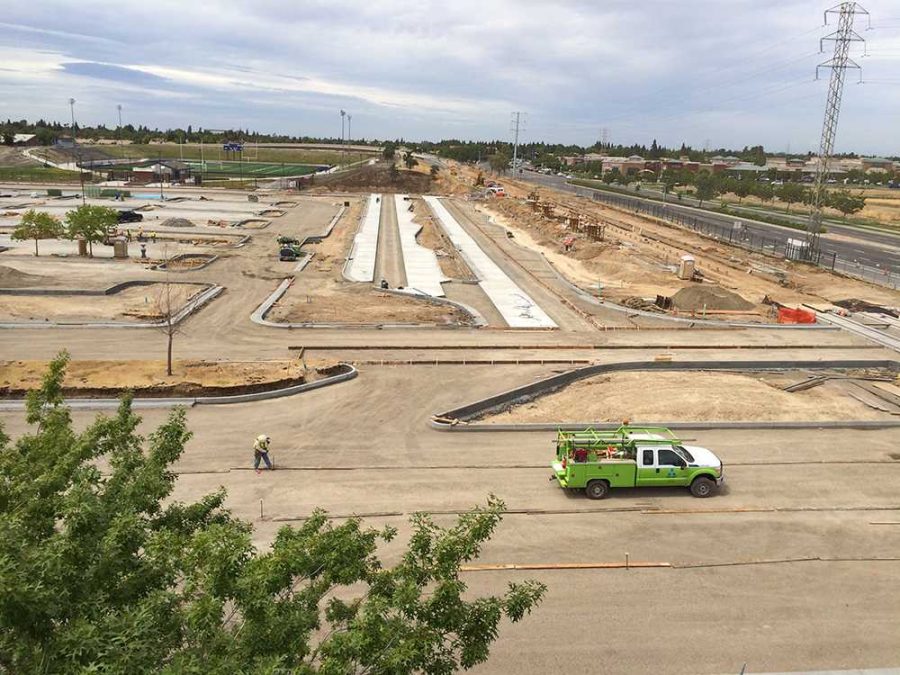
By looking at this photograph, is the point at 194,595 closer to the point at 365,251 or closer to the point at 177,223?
the point at 365,251

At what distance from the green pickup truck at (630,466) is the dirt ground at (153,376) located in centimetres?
1156

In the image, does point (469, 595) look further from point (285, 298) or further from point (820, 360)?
point (285, 298)

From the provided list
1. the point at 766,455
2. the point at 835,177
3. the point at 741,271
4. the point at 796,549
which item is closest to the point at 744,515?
the point at 796,549

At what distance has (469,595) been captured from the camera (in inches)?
513

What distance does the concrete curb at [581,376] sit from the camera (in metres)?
21.3

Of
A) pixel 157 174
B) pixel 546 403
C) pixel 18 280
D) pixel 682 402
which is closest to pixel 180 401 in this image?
pixel 546 403

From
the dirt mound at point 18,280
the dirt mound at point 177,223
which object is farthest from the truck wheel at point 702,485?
the dirt mound at point 177,223

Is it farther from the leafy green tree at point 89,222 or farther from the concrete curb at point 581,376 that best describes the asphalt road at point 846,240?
the leafy green tree at point 89,222

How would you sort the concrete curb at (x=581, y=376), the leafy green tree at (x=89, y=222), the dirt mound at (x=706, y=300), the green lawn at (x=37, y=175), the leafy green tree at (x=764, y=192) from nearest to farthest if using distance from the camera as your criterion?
1. the concrete curb at (x=581, y=376)
2. the dirt mound at (x=706, y=300)
3. the leafy green tree at (x=89, y=222)
4. the leafy green tree at (x=764, y=192)
5. the green lawn at (x=37, y=175)

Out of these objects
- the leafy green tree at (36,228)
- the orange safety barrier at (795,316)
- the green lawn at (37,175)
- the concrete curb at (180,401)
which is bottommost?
the concrete curb at (180,401)

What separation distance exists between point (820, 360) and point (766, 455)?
11855 mm

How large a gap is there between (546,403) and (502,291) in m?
18.7

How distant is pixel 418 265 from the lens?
165 ft

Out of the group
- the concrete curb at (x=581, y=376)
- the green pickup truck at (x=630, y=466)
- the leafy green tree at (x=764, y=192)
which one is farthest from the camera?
the leafy green tree at (x=764, y=192)
